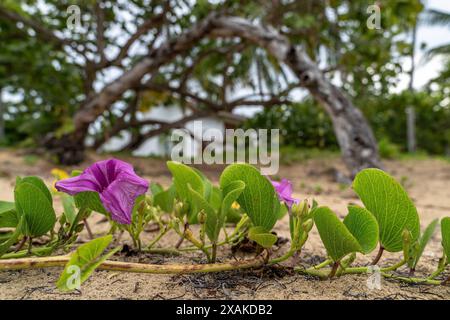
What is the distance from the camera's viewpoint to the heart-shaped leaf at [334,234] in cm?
61

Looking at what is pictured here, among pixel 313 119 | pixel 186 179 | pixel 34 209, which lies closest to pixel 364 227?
pixel 186 179

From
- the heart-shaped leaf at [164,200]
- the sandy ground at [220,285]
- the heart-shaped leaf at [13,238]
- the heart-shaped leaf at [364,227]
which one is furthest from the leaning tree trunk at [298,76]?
the heart-shaped leaf at [13,238]

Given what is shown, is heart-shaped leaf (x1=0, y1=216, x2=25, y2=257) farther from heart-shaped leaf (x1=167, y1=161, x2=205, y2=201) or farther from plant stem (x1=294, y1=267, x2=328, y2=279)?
plant stem (x1=294, y1=267, x2=328, y2=279)

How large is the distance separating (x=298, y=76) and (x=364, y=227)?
7.37 ft

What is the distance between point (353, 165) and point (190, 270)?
84.5 inches

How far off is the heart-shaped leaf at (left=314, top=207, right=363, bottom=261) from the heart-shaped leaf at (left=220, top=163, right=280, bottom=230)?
3.7 inches

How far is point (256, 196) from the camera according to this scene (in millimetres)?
711

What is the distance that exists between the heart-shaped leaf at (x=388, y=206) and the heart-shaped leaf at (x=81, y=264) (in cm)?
41

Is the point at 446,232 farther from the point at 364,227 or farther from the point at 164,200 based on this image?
the point at 164,200

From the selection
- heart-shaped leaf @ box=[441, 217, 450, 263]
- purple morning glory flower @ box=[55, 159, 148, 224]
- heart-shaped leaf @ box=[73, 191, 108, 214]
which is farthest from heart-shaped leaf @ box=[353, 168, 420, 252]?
heart-shaped leaf @ box=[73, 191, 108, 214]

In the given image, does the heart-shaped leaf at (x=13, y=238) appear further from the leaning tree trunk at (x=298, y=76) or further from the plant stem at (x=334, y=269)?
the leaning tree trunk at (x=298, y=76)

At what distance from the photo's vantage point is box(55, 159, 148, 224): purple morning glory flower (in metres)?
0.69

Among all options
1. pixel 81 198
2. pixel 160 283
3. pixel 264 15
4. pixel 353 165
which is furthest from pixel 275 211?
pixel 264 15

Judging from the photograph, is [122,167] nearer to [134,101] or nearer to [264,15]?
[264,15]
